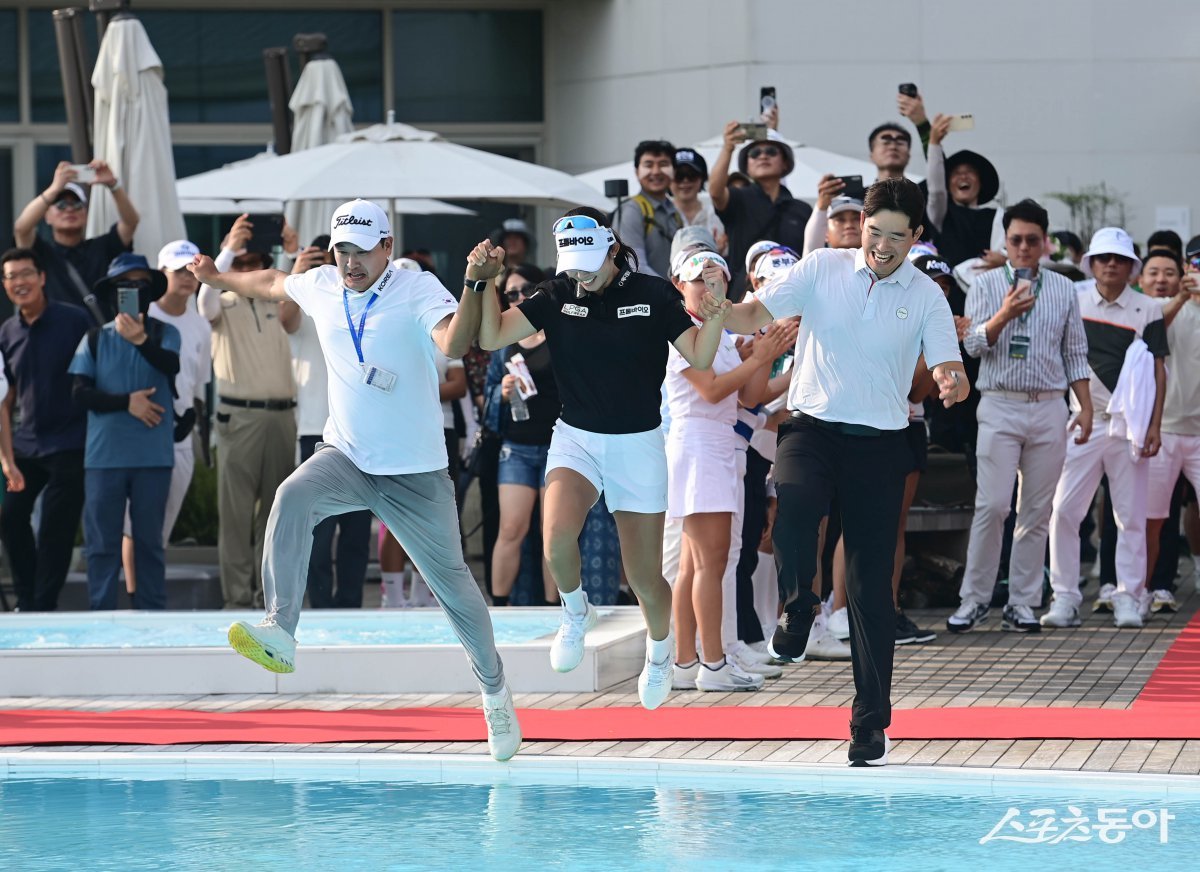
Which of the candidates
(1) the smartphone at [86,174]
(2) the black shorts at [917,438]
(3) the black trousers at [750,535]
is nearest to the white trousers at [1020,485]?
(2) the black shorts at [917,438]

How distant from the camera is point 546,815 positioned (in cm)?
712

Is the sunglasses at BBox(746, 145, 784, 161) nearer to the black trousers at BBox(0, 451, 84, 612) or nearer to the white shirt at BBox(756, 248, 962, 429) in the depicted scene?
the black trousers at BBox(0, 451, 84, 612)

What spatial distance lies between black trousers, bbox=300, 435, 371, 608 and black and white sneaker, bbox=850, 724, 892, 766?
479cm

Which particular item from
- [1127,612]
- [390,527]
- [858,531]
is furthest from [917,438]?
[390,527]

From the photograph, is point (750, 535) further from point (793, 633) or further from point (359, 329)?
point (359, 329)

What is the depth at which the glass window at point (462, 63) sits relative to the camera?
2175cm

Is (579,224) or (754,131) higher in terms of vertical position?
(754,131)

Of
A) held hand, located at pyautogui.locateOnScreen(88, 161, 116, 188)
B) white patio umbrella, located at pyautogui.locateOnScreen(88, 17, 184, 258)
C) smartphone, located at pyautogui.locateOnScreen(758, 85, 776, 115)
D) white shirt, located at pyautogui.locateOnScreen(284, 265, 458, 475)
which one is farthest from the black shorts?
white patio umbrella, located at pyautogui.locateOnScreen(88, 17, 184, 258)

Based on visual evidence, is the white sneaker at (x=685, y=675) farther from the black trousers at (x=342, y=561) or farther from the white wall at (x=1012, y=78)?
the white wall at (x=1012, y=78)

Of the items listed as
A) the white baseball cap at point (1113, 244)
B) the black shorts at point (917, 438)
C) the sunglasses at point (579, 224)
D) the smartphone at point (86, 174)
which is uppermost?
the smartphone at point (86, 174)

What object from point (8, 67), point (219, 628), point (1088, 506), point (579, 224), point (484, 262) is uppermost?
point (8, 67)

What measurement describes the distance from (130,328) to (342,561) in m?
1.91

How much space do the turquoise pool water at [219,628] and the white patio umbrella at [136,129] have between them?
410 cm

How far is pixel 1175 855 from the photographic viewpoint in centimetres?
629
